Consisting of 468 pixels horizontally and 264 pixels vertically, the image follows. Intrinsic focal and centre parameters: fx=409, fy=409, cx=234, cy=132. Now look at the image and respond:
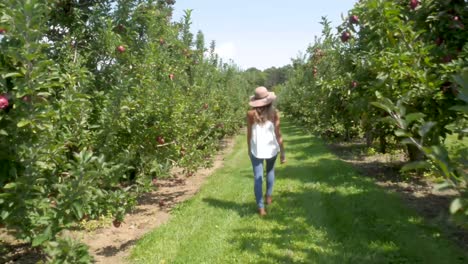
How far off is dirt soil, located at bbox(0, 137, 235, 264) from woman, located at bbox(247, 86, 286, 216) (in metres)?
1.76

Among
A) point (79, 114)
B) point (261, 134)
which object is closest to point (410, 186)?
point (261, 134)

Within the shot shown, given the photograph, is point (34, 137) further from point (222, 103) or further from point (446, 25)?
point (222, 103)

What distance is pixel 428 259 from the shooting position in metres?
4.43

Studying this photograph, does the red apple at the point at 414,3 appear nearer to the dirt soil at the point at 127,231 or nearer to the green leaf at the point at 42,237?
the dirt soil at the point at 127,231

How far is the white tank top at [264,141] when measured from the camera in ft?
20.1

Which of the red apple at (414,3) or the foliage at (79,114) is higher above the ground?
the red apple at (414,3)

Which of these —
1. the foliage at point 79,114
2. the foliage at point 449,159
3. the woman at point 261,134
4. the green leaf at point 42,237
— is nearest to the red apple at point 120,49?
the foliage at point 79,114

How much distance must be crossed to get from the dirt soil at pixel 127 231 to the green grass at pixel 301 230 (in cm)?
30

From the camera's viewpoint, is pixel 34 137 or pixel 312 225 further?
pixel 312 225

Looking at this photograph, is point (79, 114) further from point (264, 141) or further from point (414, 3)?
point (414, 3)

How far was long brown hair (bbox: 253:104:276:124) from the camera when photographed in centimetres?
618

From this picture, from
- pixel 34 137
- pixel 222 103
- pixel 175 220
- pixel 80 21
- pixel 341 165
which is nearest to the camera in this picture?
pixel 34 137

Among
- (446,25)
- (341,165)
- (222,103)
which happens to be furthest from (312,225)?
(222,103)

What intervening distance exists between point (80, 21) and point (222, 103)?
41.4 feet
